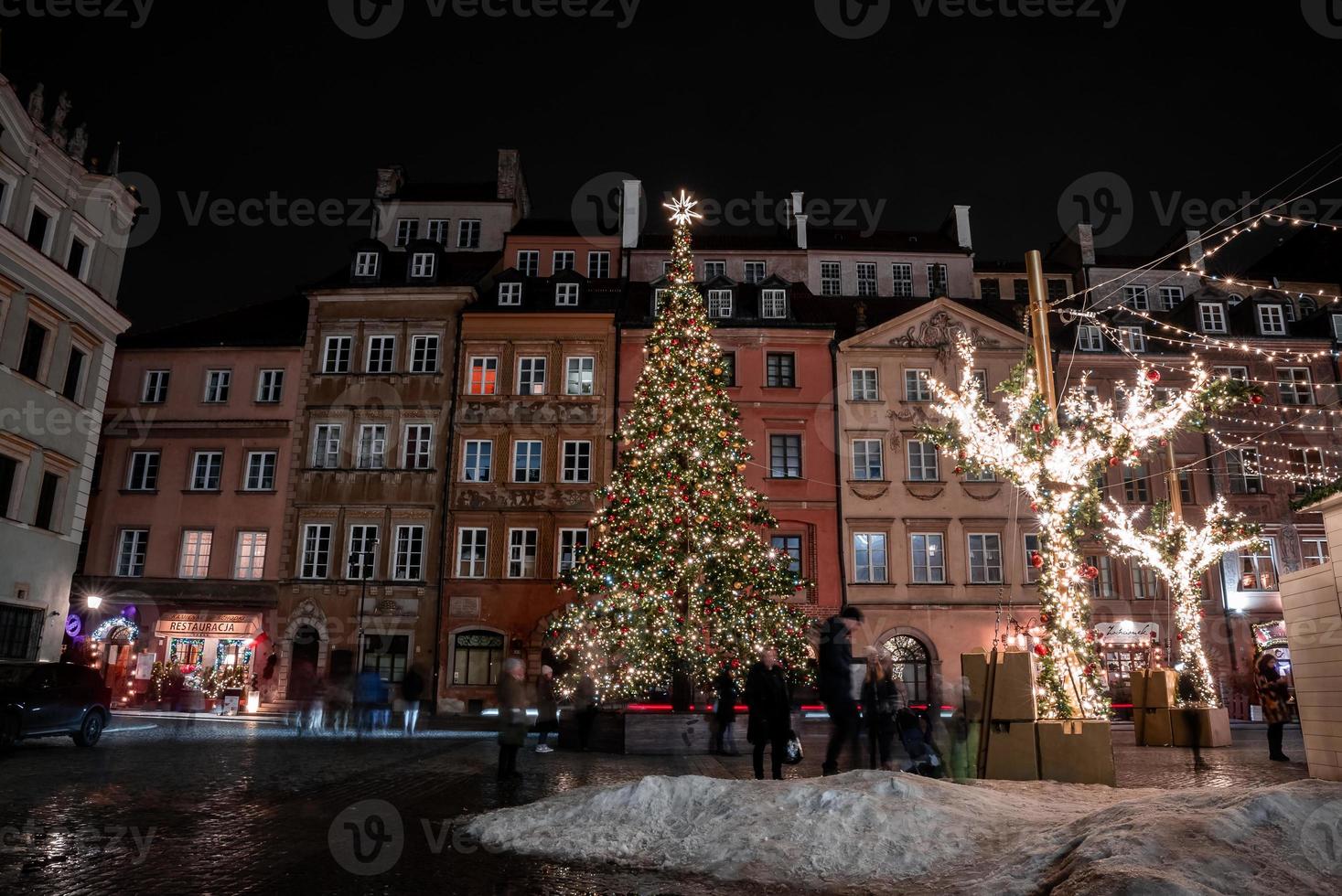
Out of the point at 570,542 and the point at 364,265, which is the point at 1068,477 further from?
the point at 364,265

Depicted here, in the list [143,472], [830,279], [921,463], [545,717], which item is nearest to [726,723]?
[545,717]

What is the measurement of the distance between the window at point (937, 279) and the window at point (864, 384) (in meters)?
8.07

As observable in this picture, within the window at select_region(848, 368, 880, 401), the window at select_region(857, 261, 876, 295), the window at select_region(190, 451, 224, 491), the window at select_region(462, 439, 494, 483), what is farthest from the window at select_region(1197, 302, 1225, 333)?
the window at select_region(190, 451, 224, 491)

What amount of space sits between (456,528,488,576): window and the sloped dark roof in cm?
1000

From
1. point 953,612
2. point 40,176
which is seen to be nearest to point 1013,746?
point 953,612

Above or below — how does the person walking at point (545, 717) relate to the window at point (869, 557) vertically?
below

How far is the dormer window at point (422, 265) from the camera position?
36.2 m

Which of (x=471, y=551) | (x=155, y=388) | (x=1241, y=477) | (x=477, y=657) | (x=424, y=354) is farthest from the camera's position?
(x=1241, y=477)

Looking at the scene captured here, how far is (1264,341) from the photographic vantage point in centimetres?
3753

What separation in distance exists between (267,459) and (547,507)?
1057 cm

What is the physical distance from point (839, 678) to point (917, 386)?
81.9 feet

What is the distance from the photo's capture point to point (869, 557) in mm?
33281

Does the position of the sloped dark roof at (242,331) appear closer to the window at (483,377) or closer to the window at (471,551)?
the window at (483,377)

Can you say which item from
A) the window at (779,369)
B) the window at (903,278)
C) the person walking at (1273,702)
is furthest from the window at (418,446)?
the person walking at (1273,702)
